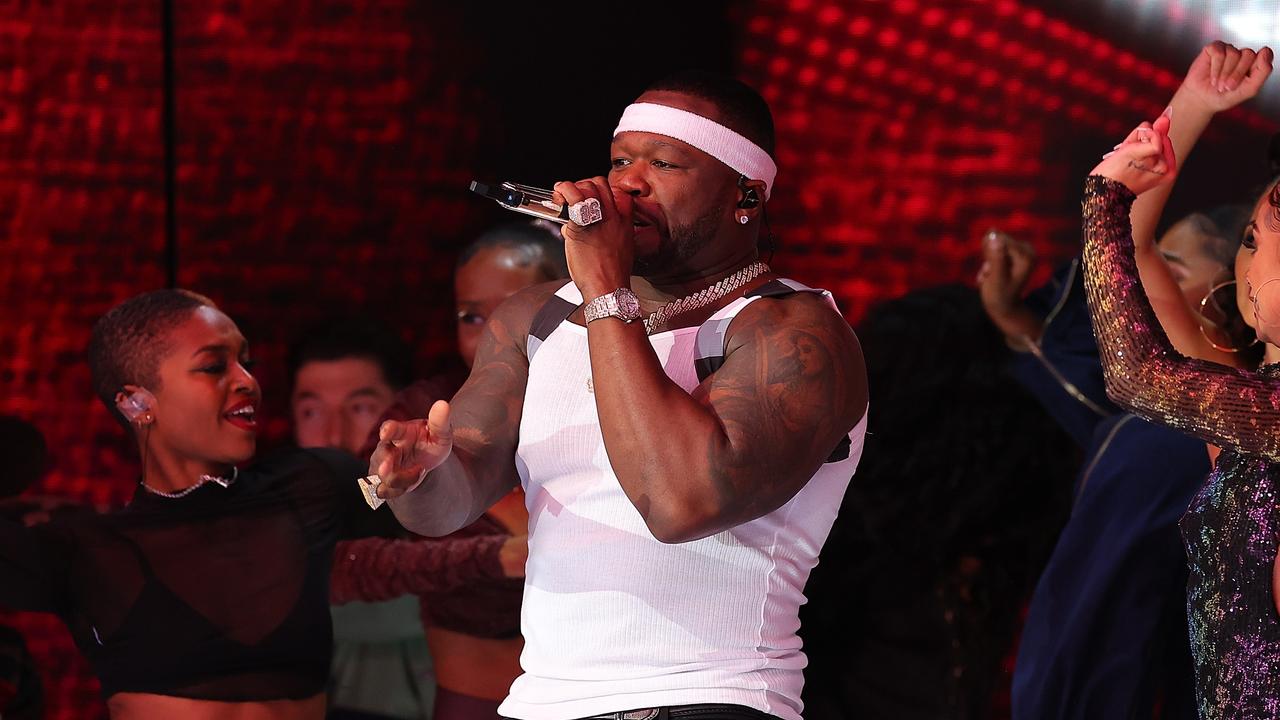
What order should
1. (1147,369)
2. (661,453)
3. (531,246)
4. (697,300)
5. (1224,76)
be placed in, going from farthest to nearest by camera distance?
(531,246), (1224,76), (697,300), (1147,369), (661,453)

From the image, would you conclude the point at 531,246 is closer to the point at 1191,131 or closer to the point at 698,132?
the point at 698,132

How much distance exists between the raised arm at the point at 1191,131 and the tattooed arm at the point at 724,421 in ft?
2.54

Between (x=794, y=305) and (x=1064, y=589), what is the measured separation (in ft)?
4.88

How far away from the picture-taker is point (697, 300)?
90.0 inches

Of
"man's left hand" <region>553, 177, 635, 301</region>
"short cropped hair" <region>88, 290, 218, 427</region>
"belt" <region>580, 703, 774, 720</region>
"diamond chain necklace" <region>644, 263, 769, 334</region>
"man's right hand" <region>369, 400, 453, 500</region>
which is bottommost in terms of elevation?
"short cropped hair" <region>88, 290, 218, 427</region>

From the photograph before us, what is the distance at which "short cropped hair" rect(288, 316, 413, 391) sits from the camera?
4.49 metres

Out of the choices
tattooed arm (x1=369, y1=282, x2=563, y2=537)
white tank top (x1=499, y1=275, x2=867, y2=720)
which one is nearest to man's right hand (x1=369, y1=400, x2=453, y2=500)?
tattooed arm (x1=369, y1=282, x2=563, y2=537)

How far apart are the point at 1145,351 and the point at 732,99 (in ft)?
2.46

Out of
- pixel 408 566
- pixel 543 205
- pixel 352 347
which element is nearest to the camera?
pixel 543 205

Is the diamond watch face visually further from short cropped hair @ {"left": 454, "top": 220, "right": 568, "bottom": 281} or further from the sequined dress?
short cropped hair @ {"left": 454, "top": 220, "right": 568, "bottom": 281}

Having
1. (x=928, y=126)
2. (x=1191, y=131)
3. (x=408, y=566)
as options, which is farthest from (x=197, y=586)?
(x=928, y=126)

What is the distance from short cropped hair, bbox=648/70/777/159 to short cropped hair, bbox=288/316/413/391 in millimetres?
2315

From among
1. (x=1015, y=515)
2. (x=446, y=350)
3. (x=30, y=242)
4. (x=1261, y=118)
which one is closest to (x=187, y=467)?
(x=30, y=242)

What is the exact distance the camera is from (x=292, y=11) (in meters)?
4.59
